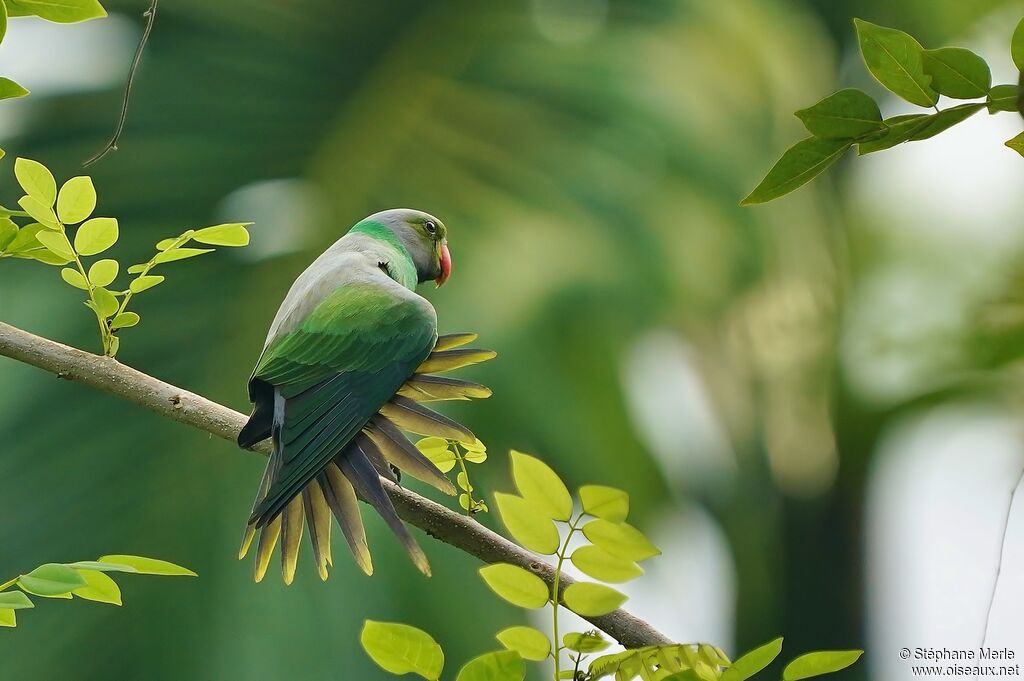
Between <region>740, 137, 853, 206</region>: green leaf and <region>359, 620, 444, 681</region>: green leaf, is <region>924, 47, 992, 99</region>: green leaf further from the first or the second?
<region>359, 620, 444, 681</region>: green leaf

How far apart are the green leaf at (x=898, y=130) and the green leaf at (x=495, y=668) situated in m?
0.38

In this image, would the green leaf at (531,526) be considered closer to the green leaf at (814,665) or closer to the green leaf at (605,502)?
the green leaf at (605,502)

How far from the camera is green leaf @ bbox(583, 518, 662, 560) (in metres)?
0.63

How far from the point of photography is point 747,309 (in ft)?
13.3

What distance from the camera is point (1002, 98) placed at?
0.58 metres

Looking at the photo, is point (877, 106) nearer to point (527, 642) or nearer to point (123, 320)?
point (527, 642)

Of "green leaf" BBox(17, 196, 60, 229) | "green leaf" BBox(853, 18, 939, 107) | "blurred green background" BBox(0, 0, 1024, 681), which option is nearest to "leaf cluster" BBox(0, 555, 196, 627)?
"green leaf" BBox(17, 196, 60, 229)

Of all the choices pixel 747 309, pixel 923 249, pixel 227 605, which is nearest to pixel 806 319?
pixel 747 309

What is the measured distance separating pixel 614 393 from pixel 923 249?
183 cm

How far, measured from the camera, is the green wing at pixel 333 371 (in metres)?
0.81

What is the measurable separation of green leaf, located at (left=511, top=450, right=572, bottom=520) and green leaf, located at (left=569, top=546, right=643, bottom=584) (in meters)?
0.03

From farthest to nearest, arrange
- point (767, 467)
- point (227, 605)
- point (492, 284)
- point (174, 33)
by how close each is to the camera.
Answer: point (767, 467) → point (174, 33) → point (492, 284) → point (227, 605)

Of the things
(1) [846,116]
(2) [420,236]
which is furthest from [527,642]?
(2) [420,236]

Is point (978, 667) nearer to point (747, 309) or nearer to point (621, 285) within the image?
point (621, 285)
